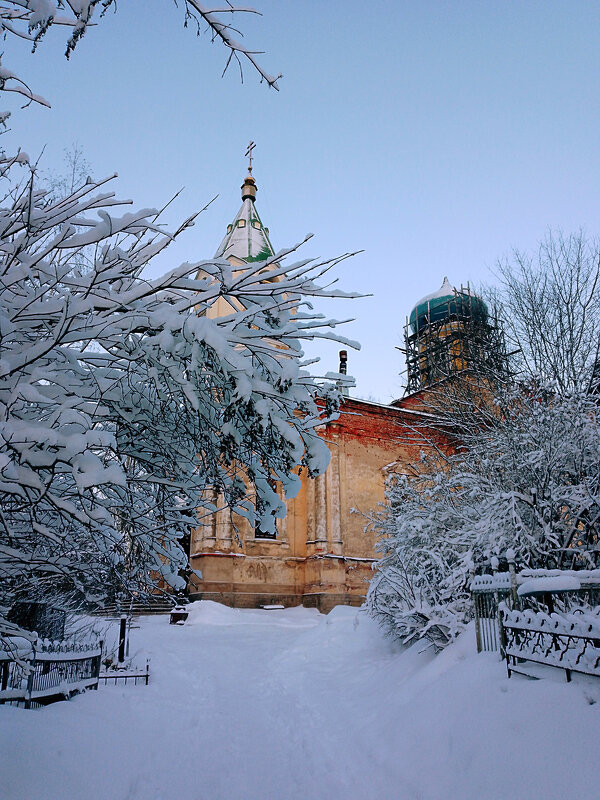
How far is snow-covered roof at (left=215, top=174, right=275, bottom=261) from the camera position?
79.5 ft

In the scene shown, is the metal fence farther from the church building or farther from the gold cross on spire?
the gold cross on spire

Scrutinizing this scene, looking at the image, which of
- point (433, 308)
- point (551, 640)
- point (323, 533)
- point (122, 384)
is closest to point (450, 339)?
point (433, 308)

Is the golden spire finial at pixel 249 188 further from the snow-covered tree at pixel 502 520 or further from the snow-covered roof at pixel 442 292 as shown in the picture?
the snow-covered tree at pixel 502 520

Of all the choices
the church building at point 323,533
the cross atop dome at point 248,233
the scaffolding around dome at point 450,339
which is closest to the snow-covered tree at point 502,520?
the scaffolding around dome at point 450,339

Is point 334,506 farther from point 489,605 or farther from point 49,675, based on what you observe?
point 49,675

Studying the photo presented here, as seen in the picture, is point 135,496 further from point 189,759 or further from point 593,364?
point 593,364

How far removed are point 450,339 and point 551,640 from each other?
71.4ft

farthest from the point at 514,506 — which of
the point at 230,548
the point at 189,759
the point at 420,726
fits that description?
the point at 230,548

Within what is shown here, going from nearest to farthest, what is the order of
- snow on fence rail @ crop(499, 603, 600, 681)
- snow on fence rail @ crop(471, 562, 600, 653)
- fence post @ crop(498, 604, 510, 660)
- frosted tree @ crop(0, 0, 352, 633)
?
frosted tree @ crop(0, 0, 352, 633) < snow on fence rail @ crop(499, 603, 600, 681) < fence post @ crop(498, 604, 510, 660) < snow on fence rail @ crop(471, 562, 600, 653)

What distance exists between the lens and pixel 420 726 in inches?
242

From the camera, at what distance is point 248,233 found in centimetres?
2509

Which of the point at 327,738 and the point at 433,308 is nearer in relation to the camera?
the point at 327,738

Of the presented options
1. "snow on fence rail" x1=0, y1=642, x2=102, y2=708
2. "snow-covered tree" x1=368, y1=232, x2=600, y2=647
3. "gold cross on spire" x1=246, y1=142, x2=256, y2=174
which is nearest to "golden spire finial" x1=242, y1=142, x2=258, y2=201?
"gold cross on spire" x1=246, y1=142, x2=256, y2=174

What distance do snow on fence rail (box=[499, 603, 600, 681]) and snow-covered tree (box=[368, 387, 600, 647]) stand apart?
86.8 inches
